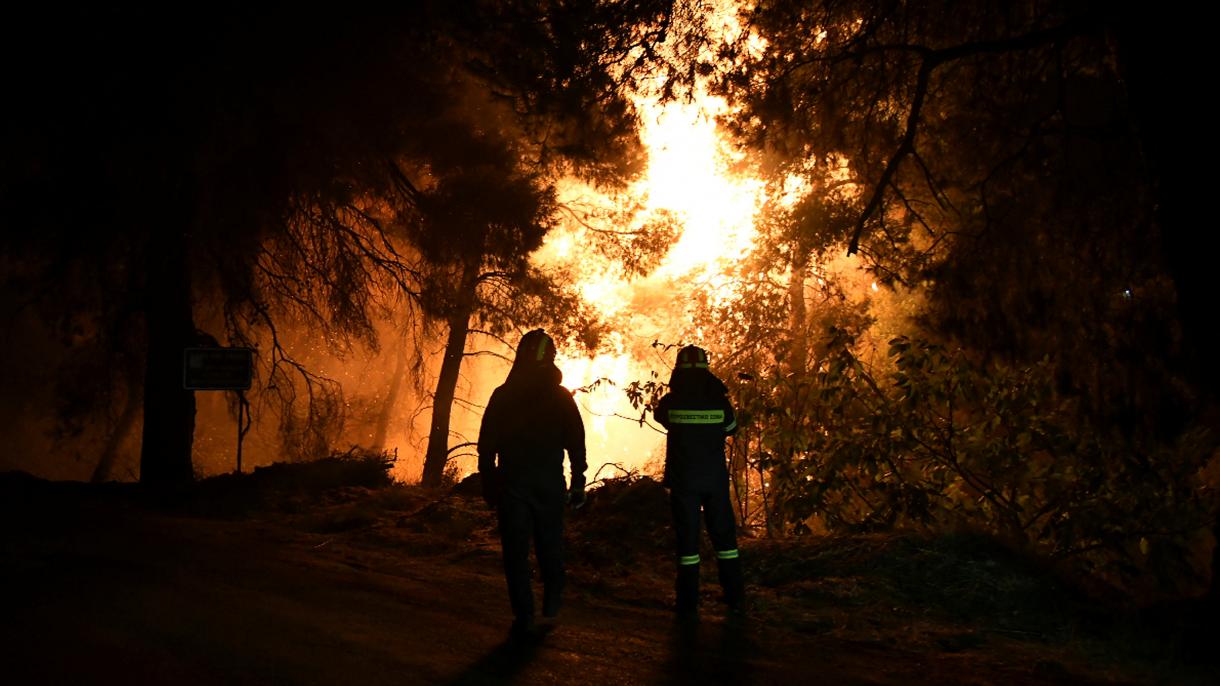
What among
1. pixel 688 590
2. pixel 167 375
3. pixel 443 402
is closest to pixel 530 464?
pixel 688 590

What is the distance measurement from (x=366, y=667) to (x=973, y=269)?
7.75 meters

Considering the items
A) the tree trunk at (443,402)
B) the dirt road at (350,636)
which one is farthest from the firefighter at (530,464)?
the tree trunk at (443,402)

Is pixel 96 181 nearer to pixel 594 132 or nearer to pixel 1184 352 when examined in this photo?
pixel 594 132

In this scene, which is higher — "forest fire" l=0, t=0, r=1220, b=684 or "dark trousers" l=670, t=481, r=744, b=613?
"forest fire" l=0, t=0, r=1220, b=684

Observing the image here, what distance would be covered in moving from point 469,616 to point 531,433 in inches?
62.2

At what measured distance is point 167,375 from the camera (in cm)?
1628

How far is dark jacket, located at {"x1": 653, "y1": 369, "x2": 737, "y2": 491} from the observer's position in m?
7.69

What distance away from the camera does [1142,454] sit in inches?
410

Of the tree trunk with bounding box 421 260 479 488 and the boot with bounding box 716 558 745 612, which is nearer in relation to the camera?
the boot with bounding box 716 558 745 612

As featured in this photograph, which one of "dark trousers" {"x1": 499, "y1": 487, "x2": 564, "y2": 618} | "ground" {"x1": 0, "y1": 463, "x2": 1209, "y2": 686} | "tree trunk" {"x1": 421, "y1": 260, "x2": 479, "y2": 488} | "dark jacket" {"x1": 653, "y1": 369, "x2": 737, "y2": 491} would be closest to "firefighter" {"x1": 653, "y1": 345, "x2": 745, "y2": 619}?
"dark jacket" {"x1": 653, "y1": 369, "x2": 737, "y2": 491}

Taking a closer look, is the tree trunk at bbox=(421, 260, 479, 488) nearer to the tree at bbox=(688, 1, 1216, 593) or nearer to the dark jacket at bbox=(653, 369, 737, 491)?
the tree at bbox=(688, 1, 1216, 593)

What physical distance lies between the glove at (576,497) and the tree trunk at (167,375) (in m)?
11.2

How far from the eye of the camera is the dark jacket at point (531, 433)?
6.87 meters

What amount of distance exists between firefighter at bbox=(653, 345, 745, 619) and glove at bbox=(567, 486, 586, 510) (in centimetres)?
96
